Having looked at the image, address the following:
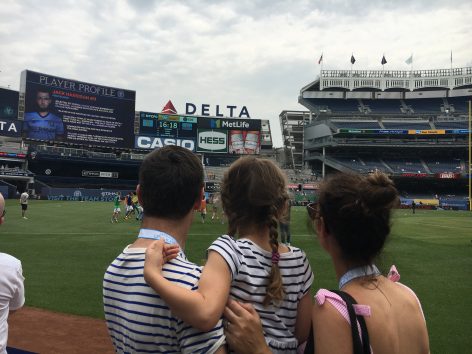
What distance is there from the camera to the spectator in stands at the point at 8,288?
2637 mm

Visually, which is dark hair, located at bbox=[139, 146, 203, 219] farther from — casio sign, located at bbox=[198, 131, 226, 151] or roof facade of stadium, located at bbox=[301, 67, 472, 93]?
roof facade of stadium, located at bbox=[301, 67, 472, 93]

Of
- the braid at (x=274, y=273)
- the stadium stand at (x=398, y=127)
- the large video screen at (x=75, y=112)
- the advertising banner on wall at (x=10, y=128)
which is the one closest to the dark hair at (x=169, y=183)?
the braid at (x=274, y=273)

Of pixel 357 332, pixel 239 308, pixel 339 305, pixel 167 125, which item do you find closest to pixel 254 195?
pixel 239 308

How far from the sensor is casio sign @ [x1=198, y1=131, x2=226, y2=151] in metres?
60.0

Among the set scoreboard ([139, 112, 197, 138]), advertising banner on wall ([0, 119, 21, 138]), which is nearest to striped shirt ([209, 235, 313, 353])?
advertising banner on wall ([0, 119, 21, 138])

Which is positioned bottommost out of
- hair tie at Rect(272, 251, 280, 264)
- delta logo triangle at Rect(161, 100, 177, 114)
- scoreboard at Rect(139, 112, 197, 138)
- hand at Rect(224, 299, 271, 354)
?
hand at Rect(224, 299, 271, 354)

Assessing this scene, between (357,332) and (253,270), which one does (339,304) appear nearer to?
(357,332)

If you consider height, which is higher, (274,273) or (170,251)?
(170,251)

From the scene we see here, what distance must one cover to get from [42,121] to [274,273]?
53.9 meters

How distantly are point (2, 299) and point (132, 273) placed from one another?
1480 millimetres

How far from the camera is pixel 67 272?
957cm

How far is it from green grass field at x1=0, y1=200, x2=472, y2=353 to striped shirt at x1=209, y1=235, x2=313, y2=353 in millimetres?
286

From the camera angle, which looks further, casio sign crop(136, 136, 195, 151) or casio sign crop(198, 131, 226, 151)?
casio sign crop(198, 131, 226, 151)

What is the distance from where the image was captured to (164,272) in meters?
1.68
